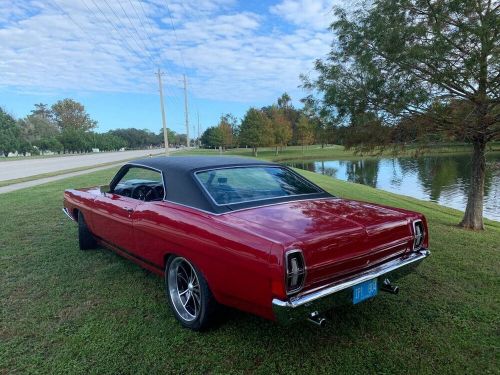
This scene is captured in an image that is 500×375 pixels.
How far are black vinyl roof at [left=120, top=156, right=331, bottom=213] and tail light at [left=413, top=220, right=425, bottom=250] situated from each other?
1004 millimetres

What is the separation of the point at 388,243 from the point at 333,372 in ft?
3.59

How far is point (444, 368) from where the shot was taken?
265 centimetres

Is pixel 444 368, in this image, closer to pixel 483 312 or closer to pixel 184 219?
pixel 483 312

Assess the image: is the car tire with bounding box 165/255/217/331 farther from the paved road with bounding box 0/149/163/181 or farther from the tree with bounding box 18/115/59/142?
the tree with bounding box 18/115/59/142

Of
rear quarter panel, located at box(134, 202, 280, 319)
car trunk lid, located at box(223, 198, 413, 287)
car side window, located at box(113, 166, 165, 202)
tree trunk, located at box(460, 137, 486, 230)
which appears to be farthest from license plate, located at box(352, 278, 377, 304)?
tree trunk, located at box(460, 137, 486, 230)

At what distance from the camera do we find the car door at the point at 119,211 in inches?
159

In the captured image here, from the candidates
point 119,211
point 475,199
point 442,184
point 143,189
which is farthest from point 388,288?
point 442,184

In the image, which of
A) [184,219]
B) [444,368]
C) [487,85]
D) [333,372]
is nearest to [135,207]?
[184,219]

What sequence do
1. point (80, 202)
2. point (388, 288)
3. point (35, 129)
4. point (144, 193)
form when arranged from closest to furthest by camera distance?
point (388, 288), point (144, 193), point (80, 202), point (35, 129)

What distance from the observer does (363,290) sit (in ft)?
9.32

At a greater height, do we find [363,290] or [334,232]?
[334,232]

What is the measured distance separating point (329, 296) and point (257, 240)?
631mm

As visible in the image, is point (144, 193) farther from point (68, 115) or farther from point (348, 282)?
point (68, 115)

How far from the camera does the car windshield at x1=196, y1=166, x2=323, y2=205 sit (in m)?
3.51
